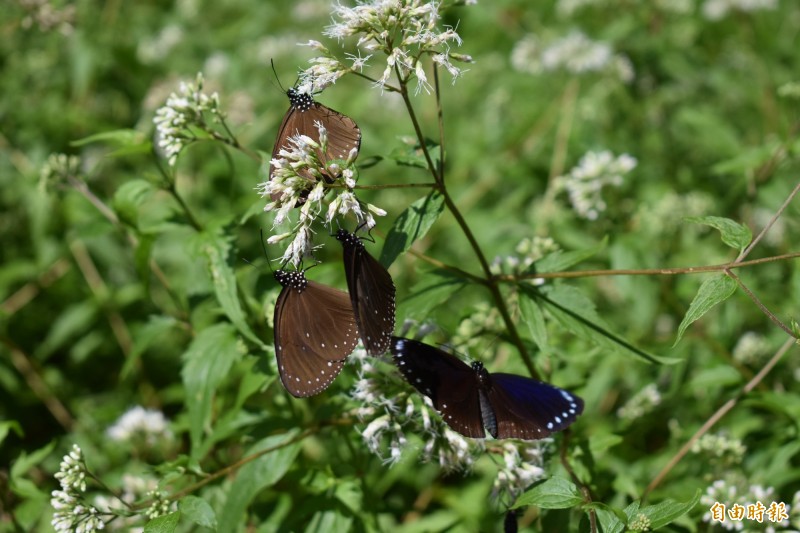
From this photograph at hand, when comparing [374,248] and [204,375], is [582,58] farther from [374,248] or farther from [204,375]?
[204,375]

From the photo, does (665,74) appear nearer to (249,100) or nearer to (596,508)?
(249,100)

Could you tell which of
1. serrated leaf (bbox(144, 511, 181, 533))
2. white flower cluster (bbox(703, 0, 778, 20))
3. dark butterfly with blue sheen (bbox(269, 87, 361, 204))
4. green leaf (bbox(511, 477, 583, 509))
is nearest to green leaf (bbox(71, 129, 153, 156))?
dark butterfly with blue sheen (bbox(269, 87, 361, 204))

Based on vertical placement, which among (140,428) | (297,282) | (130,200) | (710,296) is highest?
(130,200)

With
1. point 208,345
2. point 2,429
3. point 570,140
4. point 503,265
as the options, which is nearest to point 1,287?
point 2,429

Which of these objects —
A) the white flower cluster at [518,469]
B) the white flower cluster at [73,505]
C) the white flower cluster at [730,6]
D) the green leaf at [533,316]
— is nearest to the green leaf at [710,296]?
the green leaf at [533,316]

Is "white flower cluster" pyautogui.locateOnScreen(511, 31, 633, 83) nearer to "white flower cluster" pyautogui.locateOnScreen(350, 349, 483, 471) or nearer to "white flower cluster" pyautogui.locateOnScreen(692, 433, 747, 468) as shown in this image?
"white flower cluster" pyautogui.locateOnScreen(692, 433, 747, 468)

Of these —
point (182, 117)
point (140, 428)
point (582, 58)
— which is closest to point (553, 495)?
point (182, 117)

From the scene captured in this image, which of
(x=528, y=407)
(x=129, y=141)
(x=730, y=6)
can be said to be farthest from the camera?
(x=730, y=6)
